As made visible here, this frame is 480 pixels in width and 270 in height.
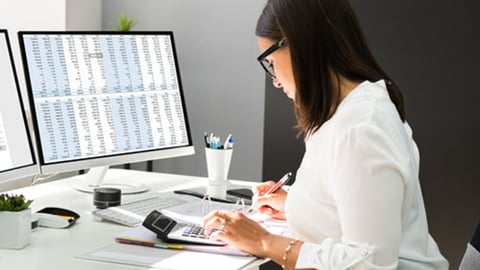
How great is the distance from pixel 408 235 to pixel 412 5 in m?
1.61

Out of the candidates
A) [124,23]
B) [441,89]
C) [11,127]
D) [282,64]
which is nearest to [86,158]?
[11,127]

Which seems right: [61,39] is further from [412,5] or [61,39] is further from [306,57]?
[412,5]

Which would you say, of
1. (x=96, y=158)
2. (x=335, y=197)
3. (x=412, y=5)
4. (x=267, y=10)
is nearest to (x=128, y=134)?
(x=96, y=158)

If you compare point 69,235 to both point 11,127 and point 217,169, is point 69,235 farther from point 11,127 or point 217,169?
point 217,169

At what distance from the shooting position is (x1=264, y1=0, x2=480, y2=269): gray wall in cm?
285

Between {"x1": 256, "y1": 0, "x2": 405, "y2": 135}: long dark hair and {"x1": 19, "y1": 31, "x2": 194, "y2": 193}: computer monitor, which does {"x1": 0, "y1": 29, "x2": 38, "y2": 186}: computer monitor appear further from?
{"x1": 256, "y1": 0, "x2": 405, "y2": 135}: long dark hair

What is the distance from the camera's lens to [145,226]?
66.4 inches

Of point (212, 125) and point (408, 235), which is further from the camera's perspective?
point (212, 125)

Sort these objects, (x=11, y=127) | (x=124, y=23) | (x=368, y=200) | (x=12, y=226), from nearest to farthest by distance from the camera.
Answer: (x=368, y=200) < (x=12, y=226) < (x=11, y=127) < (x=124, y=23)

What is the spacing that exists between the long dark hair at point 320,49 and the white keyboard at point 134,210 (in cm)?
56

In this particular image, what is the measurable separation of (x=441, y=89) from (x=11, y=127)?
5.55 feet

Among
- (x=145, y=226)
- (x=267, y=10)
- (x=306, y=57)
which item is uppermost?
(x=267, y=10)

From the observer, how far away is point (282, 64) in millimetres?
1618

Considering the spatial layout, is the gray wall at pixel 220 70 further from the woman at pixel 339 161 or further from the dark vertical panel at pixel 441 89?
the woman at pixel 339 161
